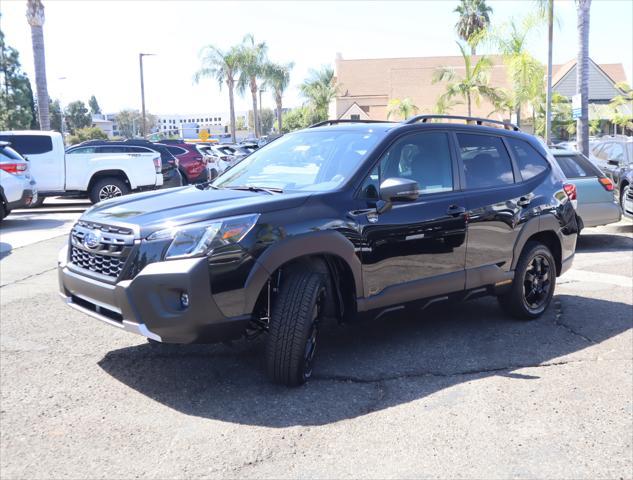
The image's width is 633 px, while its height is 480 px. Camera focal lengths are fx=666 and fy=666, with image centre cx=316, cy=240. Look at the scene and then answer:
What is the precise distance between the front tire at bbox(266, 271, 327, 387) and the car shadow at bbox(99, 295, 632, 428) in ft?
0.54

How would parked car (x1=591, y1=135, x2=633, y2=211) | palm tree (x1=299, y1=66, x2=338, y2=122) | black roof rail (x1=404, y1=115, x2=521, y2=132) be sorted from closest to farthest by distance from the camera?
black roof rail (x1=404, y1=115, x2=521, y2=132), parked car (x1=591, y1=135, x2=633, y2=211), palm tree (x1=299, y1=66, x2=338, y2=122)

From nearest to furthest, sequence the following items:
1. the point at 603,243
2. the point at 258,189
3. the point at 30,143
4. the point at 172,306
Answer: the point at 172,306, the point at 258,189, the point at 603,243, the point at 30,143

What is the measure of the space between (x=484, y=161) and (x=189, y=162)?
1745cm

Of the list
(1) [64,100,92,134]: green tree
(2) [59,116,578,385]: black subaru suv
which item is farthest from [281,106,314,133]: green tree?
(2) [59,116,578,385]: black subaru suv

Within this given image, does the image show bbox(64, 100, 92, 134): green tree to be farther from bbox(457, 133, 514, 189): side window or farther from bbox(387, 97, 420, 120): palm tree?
bbox(457, 133, 514, 189): side window

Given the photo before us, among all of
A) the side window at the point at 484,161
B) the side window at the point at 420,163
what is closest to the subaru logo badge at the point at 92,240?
the side window at the point at 420,163

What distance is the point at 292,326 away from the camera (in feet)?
13.9

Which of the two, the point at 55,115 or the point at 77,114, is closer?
the point at 55,115

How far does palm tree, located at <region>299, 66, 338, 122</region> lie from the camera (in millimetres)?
68750

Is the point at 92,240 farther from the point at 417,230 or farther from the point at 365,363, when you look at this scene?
the point at 417,230

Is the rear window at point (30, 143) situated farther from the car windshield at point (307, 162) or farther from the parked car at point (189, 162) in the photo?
the car windshield at point (307, 162)

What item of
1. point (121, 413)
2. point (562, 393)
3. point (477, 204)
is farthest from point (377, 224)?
point (121, 413)

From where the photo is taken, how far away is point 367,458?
359 cm

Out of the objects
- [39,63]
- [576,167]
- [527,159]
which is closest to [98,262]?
[527,159]
